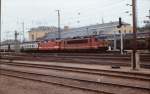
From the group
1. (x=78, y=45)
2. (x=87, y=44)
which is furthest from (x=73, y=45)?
(x=87, y=44)

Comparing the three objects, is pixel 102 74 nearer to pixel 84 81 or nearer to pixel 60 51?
pixel 84 81

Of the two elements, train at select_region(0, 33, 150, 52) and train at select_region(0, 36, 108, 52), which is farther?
train at select_region(0, 36, 108, 52)

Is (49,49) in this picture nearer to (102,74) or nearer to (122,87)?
(102,74)

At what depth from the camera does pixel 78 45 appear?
150 ft

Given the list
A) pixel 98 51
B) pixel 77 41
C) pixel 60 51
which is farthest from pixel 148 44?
pixel 60 51

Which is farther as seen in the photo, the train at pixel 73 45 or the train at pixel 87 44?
the train at pixel 73 45

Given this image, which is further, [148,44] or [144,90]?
[148,44]

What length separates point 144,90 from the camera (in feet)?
37.8

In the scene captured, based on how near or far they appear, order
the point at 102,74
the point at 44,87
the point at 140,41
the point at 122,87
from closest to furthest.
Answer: the point at 122,87 < the point at 44,87 < the point at 102,74 < the point at 140,41

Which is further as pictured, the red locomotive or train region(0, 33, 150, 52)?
the red locomotive

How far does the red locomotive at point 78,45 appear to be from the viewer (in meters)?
43.4

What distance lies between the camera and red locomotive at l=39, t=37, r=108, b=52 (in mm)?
43406

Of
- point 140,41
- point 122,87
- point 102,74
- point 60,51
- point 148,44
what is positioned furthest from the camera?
point 60,51

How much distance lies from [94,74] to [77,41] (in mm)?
28093
